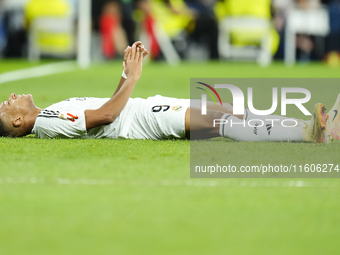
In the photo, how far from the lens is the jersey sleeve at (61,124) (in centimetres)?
436

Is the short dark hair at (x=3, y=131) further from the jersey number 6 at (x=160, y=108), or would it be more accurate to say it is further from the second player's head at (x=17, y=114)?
the jersey number 6 at (x=160, y=108)

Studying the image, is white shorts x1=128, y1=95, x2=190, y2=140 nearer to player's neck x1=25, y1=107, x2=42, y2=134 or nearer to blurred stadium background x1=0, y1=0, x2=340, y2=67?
player's neck x1=25, y1=107, x2=42, y2=134

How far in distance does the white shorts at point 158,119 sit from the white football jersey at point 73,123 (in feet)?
0.22

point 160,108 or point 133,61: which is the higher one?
point 133,61

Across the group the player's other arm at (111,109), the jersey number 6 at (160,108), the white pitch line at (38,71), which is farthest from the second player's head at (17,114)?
the white pitch line at (38,71)

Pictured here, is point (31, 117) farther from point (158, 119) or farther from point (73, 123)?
point (158, 119)

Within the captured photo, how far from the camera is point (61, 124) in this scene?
4430 millimetres

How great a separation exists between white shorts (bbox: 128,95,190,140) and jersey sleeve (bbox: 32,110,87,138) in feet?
1.27

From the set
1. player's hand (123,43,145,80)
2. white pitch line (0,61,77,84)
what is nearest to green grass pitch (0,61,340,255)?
player's hand (123,43,145,80)

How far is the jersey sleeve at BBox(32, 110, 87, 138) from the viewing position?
14.3ft

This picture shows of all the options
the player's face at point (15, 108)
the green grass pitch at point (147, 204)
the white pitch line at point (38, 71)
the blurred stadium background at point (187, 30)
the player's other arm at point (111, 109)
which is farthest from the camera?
the blurred stadium background at point (187, 30)

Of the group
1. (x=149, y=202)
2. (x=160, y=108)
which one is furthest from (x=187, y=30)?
(x=149, y=202)

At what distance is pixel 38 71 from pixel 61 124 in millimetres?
7860

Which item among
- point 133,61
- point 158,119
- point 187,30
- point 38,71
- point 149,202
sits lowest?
point 38,71
